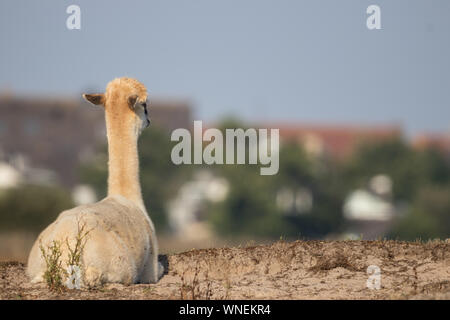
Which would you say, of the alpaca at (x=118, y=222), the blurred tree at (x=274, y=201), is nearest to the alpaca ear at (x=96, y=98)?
the alpaca at (x=118, y=222)

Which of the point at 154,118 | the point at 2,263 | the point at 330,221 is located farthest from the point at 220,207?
the point at 2,263

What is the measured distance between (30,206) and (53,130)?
4564 centimetres

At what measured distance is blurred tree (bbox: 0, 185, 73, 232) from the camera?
6994 cm

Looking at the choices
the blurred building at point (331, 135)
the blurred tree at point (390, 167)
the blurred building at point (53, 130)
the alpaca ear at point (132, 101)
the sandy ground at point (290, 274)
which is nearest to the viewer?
the sandy ground at point (290, 274)

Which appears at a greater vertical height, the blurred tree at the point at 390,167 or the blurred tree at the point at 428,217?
the blurred tree at the point at 390,167

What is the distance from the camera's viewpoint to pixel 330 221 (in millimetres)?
105438

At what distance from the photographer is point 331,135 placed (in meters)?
137

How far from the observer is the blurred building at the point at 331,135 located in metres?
126

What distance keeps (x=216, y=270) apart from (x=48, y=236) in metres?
2.99

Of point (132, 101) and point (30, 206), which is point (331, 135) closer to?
point (30, 206)

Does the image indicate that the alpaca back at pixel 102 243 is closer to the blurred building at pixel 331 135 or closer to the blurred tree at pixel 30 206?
the blurred tree at pixel 30 206

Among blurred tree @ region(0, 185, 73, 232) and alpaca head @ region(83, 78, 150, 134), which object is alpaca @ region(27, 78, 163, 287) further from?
blurred tree @ region(0, 185, 73, 232)

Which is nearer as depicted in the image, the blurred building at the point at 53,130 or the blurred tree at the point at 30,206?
the blurred tree at the point at 30,206
